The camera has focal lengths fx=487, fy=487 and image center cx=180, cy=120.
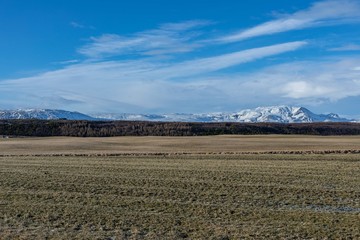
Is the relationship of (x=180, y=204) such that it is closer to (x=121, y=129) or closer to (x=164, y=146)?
(x=164, y=146)

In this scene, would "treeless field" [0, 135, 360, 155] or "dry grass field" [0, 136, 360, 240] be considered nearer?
"dry grass field" [0, 136, 360, 240]

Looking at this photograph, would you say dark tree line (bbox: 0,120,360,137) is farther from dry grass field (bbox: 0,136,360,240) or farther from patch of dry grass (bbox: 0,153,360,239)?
dry grass field (bbox: 0,136,360,240)

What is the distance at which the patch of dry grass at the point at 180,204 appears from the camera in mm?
15250

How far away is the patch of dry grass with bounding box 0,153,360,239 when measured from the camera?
50.0ft

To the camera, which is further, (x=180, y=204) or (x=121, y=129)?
(x=121, y=129)

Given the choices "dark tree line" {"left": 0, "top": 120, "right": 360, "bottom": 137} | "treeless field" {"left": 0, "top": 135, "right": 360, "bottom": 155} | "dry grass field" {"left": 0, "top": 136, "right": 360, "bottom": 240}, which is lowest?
"dry grass field" {"left": 0, "top": 136, "right": 360, "bottom": 240}

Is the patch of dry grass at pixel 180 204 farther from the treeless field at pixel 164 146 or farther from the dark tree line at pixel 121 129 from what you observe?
the dark tree line at pixel 121 129

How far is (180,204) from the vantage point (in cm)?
2016

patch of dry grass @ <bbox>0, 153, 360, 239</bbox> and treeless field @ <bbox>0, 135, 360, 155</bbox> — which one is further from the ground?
treeless field @ <bbox>0, 135, 360, 155</bbox>

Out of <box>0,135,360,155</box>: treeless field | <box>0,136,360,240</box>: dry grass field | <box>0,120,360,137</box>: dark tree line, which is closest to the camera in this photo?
<box>0,136,360,240</box>: dry grass field

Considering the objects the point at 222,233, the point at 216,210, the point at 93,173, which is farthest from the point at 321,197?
the point at 93,173

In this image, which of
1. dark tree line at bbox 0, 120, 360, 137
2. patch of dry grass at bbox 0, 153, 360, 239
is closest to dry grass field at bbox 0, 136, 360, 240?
patch of dry grass at bbox 0, 153, 360, 239

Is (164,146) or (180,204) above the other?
(164,146)

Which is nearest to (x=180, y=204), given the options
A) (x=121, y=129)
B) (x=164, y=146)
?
(x=164, y=146)
